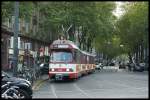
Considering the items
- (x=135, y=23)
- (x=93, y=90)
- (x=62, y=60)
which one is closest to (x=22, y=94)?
(x=93, y=90)

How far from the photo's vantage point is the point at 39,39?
73.8 m

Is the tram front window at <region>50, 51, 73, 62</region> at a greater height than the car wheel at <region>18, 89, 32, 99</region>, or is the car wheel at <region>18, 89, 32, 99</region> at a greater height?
the tram front window at <region>50, 51, 73, 62</region>

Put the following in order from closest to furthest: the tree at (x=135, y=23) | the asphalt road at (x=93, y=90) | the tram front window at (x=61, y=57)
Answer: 1. the asphalt road at (x=93, y=90)
2. the tram front window at (x=61, y=57)
3. the tree at (x=135, y=23)

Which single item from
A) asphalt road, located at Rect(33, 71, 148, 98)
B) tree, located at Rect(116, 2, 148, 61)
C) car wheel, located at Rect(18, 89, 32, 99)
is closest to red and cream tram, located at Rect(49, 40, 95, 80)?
asphalt road, located at Rect(33, 71, 148, 98)

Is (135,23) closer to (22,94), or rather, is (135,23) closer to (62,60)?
(62,60)

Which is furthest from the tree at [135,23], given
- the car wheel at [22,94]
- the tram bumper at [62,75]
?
the car wheel at [22,94]

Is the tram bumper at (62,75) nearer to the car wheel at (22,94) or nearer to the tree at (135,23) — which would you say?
the tree at (135,23)

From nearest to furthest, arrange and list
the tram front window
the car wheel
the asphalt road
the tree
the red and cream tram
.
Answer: the car wheel
the asphalt road
the red and cream tram
the tram front window
the tree

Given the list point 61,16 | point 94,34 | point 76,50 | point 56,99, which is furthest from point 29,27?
point 56,99

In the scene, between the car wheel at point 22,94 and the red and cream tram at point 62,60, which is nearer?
the car wheel at point 22,94

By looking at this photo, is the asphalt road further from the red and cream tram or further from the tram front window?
the tram front window

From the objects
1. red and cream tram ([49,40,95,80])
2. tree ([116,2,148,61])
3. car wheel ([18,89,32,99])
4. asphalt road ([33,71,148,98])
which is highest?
tree ([116,2,148,61])

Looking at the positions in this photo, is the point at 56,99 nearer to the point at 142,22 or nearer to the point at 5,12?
the point at 5,12

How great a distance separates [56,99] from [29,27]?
48.2 metres
